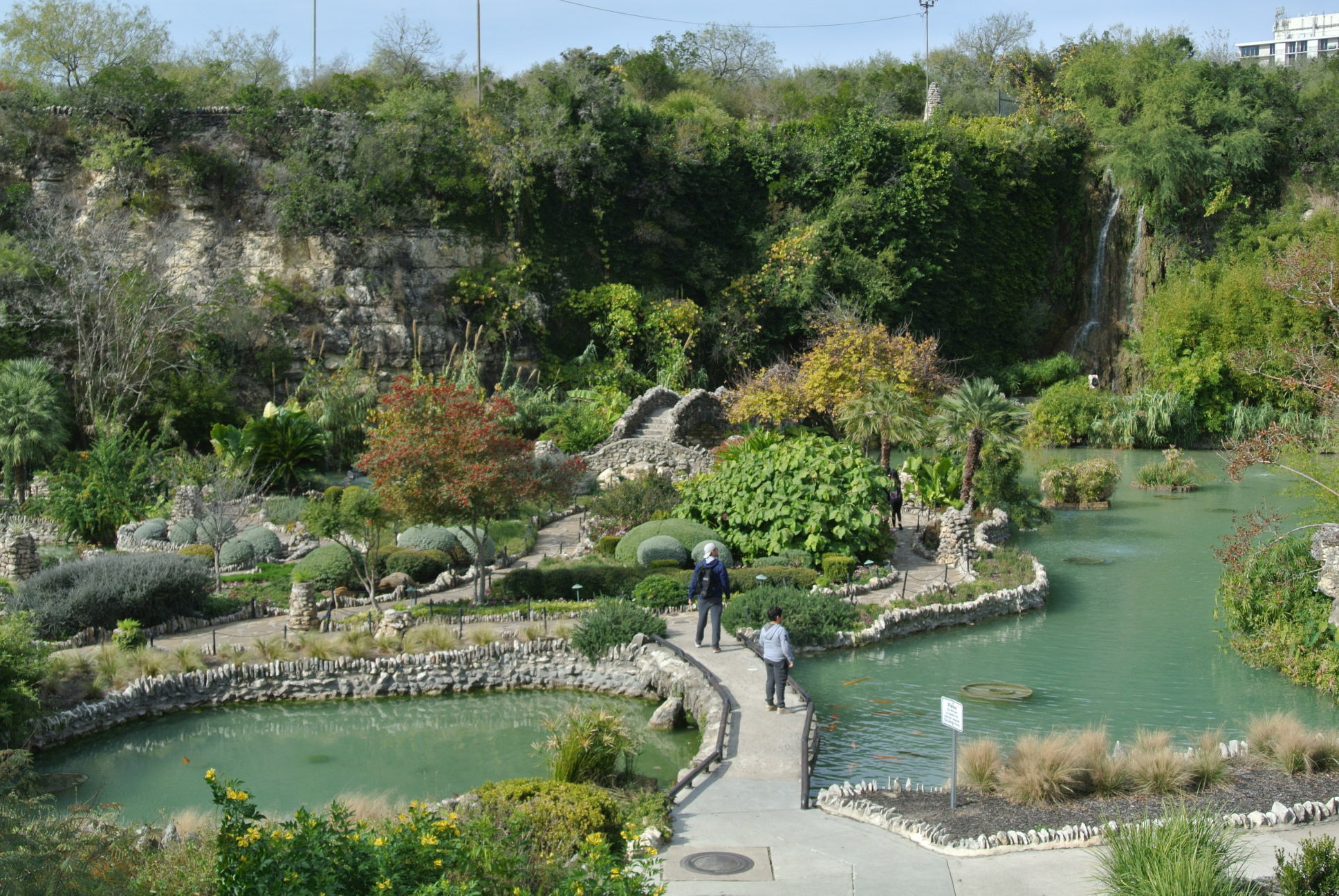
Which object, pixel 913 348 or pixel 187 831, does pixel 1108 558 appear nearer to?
pixel 913 348

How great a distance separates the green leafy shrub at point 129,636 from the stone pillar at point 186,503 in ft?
22.6

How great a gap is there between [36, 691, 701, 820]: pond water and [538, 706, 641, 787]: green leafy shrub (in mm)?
681

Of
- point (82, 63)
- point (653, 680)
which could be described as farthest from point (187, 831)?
point (82, 63)

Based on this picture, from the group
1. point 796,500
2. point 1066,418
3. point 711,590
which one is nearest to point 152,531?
point 796,500

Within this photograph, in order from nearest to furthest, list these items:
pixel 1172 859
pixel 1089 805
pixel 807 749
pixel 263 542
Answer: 1. pixel 1172 859
2. pixel 1089 805
3. pixel 807 749
4. pixel 263 542

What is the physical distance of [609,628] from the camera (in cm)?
1571

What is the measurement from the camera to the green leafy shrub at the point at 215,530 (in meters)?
19.5

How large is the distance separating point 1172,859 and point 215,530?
51.0 feet

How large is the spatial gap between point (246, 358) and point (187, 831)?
2356 centimetres

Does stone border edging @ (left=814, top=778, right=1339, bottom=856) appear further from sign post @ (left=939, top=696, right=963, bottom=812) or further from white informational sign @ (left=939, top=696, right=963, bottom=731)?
white informational sign @ (left=939, top=696, right=963, bottom=731)

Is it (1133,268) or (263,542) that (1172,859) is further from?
(1133,268)

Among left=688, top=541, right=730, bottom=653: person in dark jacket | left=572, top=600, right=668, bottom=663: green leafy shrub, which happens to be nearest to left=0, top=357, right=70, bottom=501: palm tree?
left=572, top=600, right=668, bottom=663: green leafy shrub

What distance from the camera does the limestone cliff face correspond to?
32.5 m

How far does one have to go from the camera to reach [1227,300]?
3731cm
